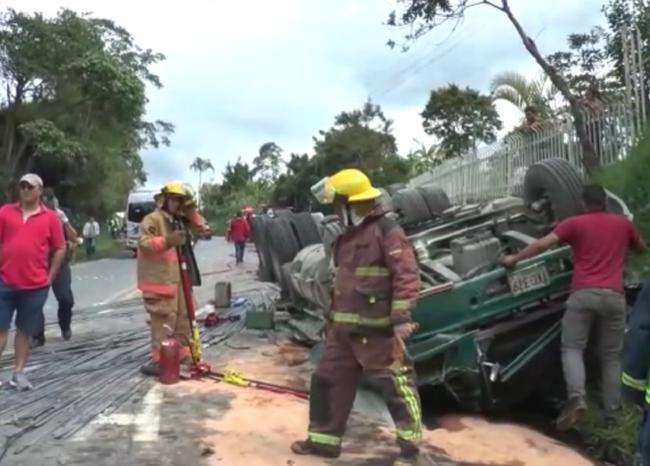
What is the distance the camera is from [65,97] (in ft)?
112

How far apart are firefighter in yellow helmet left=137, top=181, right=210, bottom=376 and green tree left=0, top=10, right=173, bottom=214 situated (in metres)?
26.5

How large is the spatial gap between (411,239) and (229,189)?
8126 centimetres

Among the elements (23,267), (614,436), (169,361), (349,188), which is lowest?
(614,436)

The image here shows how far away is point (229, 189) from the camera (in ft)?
288

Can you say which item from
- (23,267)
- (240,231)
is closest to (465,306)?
(23,267)

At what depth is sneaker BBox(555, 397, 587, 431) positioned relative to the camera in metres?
5.88

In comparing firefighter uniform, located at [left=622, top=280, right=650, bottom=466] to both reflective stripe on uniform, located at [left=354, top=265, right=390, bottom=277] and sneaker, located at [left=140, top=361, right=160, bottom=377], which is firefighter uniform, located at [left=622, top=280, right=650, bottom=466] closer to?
reflective stripe on uniform, located at [left=354, top=265, right=390, bottom=277]

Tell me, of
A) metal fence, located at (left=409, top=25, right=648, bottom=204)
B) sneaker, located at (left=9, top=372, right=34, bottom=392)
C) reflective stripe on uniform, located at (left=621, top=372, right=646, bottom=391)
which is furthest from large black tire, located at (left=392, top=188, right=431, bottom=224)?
reflective stripe on uniform, located at (left=621, top=372, right=646, bottom=391)

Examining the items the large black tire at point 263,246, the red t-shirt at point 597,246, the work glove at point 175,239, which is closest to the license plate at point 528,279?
the red t-shirt at point 597,246

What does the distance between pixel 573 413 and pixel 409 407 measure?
1584 mm

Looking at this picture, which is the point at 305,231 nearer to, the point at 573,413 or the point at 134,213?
the point at 573,413

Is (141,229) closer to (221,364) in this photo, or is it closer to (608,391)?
(221,364)

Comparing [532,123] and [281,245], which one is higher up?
[532,123]

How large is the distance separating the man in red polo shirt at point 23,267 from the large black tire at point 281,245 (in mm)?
3888
